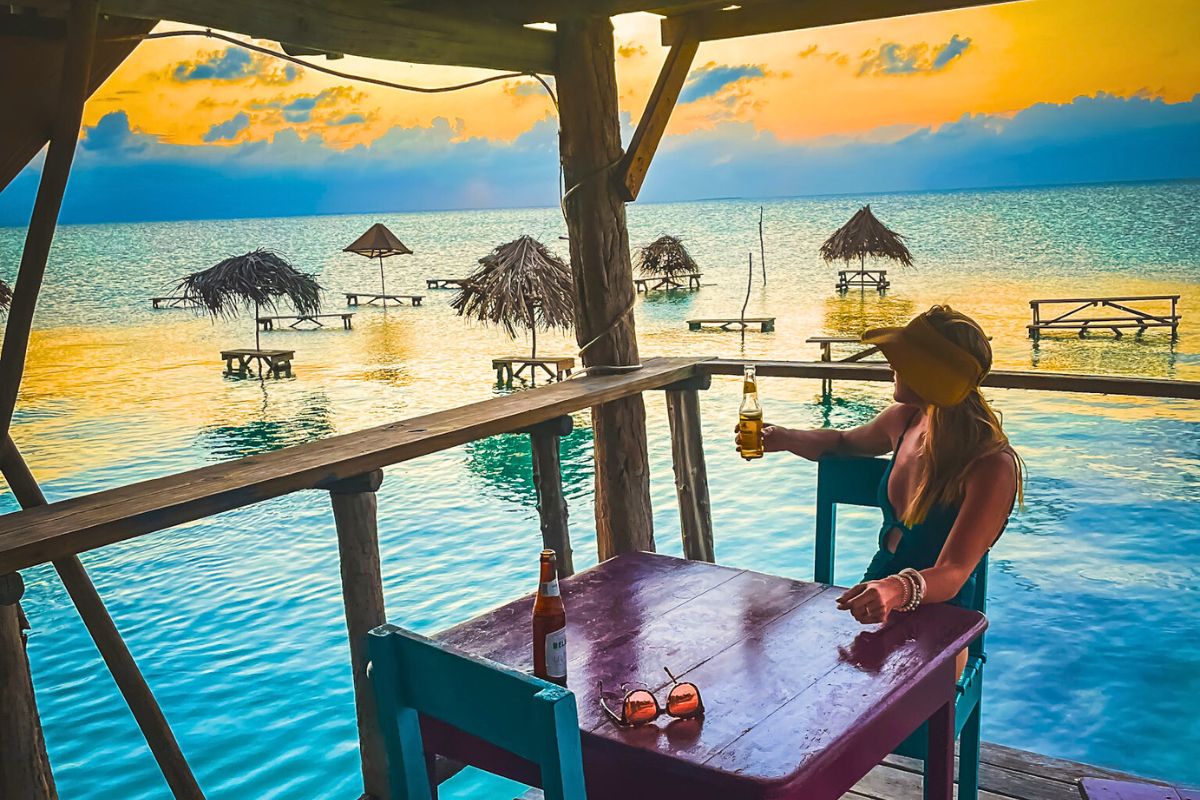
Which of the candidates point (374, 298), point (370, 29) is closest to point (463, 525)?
point (370, 29)

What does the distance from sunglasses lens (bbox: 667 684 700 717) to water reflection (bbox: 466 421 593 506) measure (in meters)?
12.2

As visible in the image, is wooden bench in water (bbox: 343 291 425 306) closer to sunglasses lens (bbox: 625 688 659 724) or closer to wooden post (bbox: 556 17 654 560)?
wooden post (bbox: 556 17 654 560)

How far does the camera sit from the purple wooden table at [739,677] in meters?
1.51

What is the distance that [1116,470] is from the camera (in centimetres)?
1495

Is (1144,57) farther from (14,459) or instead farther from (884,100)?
(14,459)

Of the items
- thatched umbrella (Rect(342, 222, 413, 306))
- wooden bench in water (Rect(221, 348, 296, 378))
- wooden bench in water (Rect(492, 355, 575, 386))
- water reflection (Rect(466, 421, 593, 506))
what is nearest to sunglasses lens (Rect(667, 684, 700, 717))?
water reflection (Rect(466, 421, 593, 506))

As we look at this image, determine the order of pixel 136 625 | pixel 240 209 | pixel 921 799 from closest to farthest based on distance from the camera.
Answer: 1. pixel 921 799
2. pixel 136 625
3. pixel 240 209

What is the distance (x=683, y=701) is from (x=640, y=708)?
71 millimetres

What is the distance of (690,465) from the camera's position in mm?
4207

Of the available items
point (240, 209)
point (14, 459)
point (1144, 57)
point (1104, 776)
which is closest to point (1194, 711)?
point (1104, 776)

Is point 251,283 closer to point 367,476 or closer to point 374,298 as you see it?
point 367,476

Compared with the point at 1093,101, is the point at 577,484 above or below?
below

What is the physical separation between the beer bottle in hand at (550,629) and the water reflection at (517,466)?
1213 centimetres

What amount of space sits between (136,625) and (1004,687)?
25.2ft
